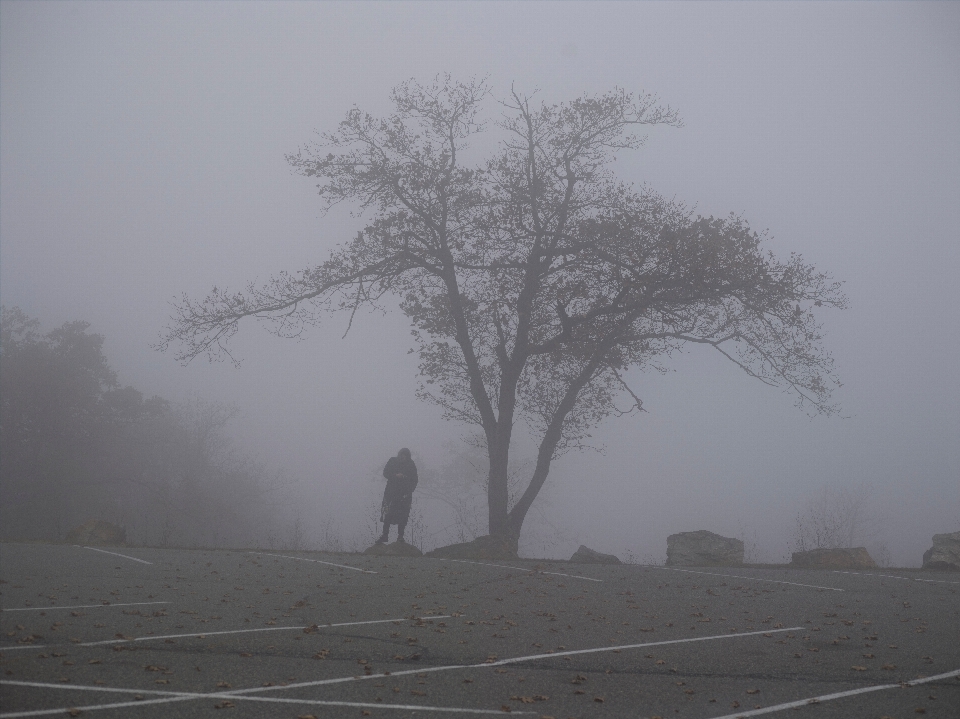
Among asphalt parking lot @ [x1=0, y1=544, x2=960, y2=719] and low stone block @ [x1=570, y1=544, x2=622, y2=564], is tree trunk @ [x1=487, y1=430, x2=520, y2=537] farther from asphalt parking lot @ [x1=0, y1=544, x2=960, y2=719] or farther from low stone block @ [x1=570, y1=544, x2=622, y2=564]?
asphalt parking lot @ [x1=0, y1=544, x2=960, y2=719]

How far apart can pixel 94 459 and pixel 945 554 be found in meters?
35.6

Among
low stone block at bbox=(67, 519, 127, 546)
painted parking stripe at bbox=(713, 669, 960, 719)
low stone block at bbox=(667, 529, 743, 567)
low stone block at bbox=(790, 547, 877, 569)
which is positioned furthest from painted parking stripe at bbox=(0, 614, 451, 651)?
low stone block at bbox=(67, 519, 127, 546)

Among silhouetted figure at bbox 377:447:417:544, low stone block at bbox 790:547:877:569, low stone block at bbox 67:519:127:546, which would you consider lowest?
low stone block at bbox 67:519:127:546

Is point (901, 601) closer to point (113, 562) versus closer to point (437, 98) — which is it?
point (113, 562)

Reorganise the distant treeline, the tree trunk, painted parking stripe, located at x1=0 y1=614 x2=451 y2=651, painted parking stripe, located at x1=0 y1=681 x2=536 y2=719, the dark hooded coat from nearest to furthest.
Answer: painted parking stripe, located at x1=0 y1=681 x2=536 y2=719
painted parking stripe, located at x1=0 y1=614 x2=451 y2=651
the dark hooded coat
the tree trunk
the distant treeline

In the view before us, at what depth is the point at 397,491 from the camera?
20.1 metres

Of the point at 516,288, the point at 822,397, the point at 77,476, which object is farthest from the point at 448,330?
the point at 77,476

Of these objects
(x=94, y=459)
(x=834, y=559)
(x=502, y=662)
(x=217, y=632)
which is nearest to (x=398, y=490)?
(x=834, y=559)

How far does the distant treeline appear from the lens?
37719 mm

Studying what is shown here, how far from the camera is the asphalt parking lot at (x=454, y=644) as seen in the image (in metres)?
6.35

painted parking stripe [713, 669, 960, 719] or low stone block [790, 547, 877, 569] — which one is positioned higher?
low stone block [790, 547, 877, 569]

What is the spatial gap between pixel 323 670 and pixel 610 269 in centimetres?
1549

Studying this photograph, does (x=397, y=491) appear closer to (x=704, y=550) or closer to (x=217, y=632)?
(x=704, y=550)

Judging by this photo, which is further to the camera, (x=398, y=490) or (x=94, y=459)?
(x=94, y=459)
